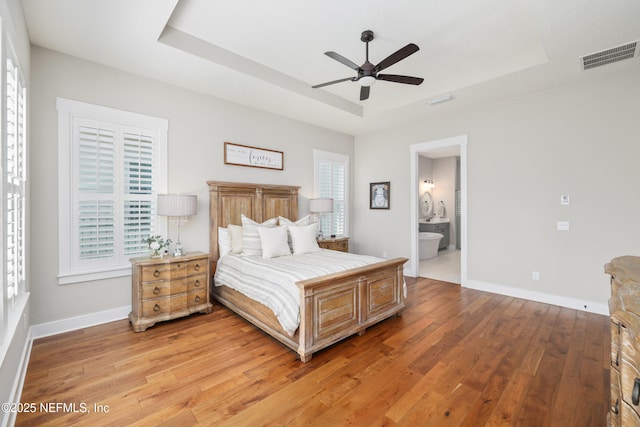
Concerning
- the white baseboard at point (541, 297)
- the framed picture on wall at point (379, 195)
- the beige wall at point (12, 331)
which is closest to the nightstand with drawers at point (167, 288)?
the beige wall at point (12, 331)

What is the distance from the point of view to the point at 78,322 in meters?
3.09

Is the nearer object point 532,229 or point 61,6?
point 61,6

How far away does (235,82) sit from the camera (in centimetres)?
368

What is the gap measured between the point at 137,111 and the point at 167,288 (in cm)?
215

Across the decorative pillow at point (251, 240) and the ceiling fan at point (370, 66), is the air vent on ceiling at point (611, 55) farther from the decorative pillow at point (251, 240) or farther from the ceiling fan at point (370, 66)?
the decorative pillow at point (251, 240)

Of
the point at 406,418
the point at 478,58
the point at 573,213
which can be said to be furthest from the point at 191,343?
the point at 573,213

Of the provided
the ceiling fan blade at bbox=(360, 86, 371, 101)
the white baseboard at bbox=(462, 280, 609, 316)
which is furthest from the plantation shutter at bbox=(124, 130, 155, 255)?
the white baseboard at bbox=(462, 280, 609, 316)

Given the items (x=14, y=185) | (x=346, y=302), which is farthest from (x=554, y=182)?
(x=14, y=185)

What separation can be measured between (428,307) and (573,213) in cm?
226

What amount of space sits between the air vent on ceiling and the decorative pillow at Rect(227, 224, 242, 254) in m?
4.56

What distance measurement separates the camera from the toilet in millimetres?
7162

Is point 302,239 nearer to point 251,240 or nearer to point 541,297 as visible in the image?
point 251,240

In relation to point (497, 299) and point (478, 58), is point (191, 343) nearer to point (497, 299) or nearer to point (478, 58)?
point (497, 299)

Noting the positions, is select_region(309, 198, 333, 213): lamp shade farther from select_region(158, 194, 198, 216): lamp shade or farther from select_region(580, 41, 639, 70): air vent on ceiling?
select_region(580, 41, 639, 70): air vent on ceiling
